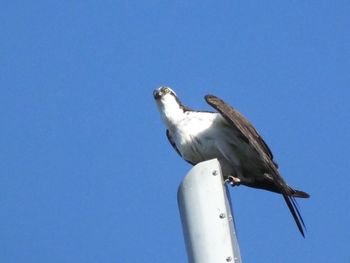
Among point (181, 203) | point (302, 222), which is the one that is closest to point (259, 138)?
point (302, 222)

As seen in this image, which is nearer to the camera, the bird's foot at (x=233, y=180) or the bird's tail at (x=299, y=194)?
the bird's foot at (x=233, y=180)

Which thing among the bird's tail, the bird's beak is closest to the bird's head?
the bird's beak

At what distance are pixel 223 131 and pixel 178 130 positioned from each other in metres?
0.54

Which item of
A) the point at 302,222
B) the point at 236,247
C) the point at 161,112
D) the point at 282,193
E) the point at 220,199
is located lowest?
the point at 236,247

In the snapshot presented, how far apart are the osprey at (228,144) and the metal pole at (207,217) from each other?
257cm

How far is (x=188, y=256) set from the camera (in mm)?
5613

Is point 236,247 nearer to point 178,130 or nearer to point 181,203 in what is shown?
point 181,203

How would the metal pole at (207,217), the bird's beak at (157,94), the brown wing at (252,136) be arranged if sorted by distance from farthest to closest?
the bird's beak at (157,94) < the brown wing at (252,136) < the metal pole at (207,217)

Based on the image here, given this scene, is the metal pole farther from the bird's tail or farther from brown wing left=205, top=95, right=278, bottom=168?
the bird's tail

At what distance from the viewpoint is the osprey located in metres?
8.80

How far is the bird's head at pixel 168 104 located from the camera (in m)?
9.53

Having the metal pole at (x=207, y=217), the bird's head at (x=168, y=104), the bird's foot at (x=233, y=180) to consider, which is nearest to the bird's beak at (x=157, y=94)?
the bird's head at (x=168, y=104)

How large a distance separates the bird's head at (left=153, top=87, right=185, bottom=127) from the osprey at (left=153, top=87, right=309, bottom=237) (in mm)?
88

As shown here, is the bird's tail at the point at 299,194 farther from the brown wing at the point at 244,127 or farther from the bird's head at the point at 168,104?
the bird's head at the point at 168,104
